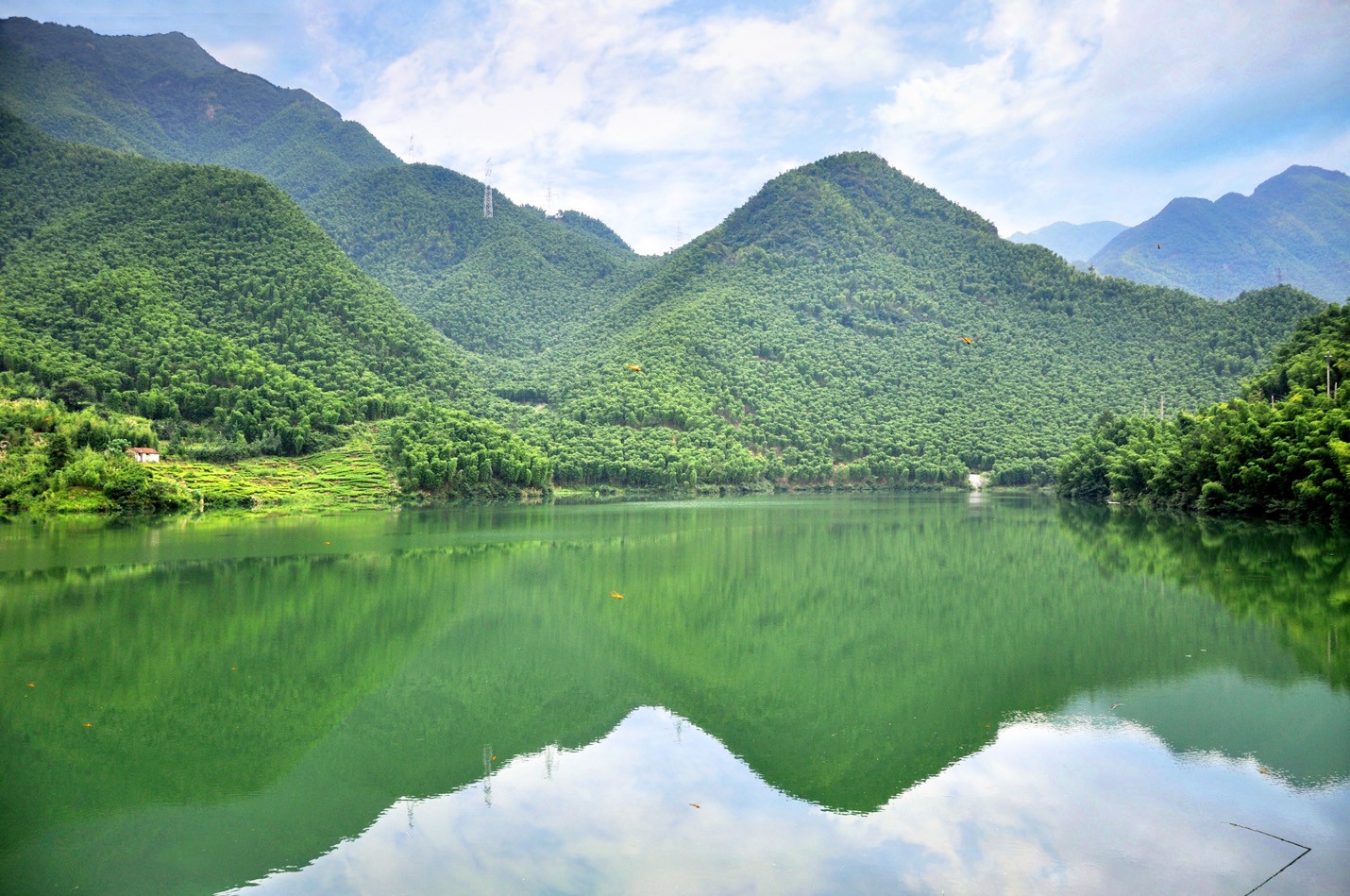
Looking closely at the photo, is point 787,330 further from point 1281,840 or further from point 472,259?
point 1281,840

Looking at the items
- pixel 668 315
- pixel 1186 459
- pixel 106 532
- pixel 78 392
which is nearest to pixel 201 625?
pixel 106 532

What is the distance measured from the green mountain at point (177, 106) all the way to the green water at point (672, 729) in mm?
132072

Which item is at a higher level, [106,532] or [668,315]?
[668,315]

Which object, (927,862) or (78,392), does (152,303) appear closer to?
(78,392)

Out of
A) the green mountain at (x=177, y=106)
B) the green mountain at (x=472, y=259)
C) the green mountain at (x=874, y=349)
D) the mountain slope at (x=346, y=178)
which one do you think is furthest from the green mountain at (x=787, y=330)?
the green mountain at (x=177, y=106)

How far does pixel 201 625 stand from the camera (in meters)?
16.0

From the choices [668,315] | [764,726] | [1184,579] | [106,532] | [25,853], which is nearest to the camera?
[25,853]

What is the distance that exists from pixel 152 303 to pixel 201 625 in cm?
6034

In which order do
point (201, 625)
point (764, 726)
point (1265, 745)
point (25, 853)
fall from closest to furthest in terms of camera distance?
1. point (25, 853)
2. point (1265, 745)
3. point (764, 726)
4. point (201, 625)

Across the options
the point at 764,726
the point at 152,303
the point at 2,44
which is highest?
the point at 2,44

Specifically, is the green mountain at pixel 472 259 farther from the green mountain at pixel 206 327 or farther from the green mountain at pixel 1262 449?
the green mountain at pixel 1262 449

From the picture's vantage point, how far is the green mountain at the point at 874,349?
81438 millimetres

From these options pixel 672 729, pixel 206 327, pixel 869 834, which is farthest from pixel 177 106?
pixel 869 834

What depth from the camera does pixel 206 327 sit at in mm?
68625
